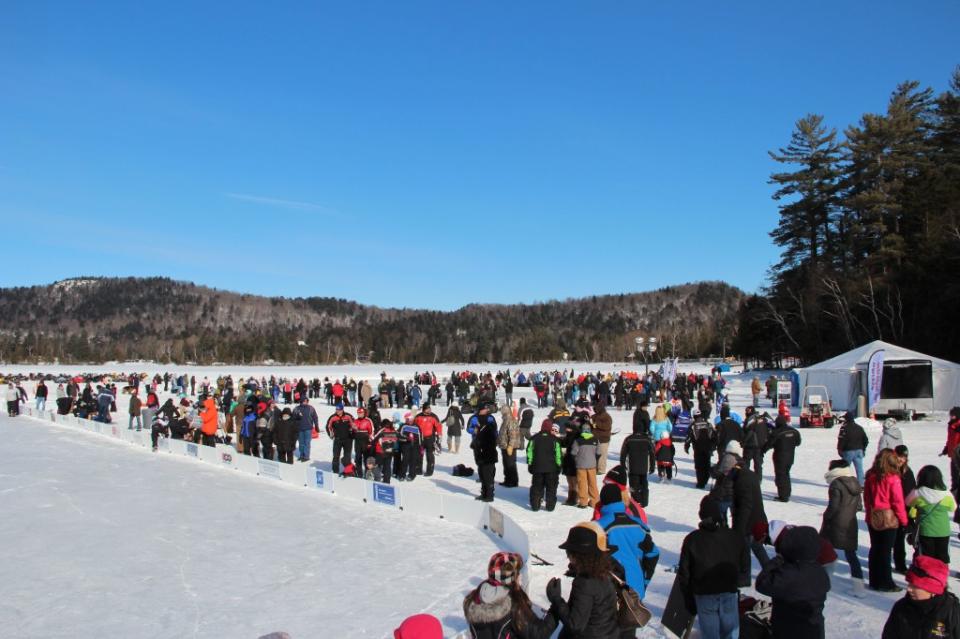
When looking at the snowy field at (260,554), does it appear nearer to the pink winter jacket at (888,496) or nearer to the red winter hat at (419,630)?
the pink winter jacket at (888,496)

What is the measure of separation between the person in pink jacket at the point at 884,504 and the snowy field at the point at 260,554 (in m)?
0.22

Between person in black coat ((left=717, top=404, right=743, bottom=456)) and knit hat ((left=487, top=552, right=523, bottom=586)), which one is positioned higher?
person in black coat ((left=717, top=404, right=743, bottom=456))

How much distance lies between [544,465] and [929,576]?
6.88 m

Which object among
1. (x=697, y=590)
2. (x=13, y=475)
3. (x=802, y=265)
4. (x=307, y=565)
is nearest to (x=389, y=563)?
(x=307, y=565)

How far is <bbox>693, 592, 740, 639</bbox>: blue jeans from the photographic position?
15.0ft

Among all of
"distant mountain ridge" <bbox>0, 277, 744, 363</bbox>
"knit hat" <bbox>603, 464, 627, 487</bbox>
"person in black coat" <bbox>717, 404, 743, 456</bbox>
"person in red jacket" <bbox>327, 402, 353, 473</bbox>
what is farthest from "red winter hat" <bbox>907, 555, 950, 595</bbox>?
"distant mountain ridge" <bbox>0, 277, 744, 363</bbox>

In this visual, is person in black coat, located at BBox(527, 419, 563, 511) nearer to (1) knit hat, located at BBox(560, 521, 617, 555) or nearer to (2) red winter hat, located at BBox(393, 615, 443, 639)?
(1) knit hat, located at BBox(560, 521, 617, 555)

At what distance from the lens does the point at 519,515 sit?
10.4 meters

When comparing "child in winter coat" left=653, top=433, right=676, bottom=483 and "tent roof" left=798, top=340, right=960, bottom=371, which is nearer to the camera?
"child in winter coat" left=653, top=433, right=676, bottom=483

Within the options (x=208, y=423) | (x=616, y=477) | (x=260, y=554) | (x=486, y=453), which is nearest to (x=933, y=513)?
(x=616, y=477)

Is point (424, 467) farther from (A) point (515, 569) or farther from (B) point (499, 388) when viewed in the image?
(B) point (499, 388)

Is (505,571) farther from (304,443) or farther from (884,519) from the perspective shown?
(304,443)

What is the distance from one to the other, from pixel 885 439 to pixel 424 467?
28.5ft

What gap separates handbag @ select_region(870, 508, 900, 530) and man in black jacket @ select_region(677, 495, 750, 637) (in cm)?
250
